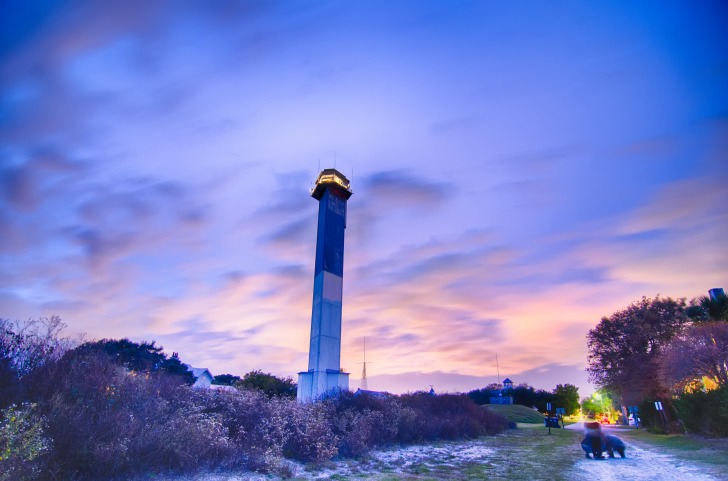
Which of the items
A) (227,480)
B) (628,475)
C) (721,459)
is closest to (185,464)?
(227,480)

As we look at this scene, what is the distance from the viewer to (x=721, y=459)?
14805mm

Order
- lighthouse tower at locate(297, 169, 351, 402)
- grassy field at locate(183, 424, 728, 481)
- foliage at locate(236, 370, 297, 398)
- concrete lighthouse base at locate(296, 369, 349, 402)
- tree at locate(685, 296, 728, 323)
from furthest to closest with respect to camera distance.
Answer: foliage at locate(236, 370, 297, 398) < lighthouse tower at locate(297, 169, 351, 402) < concrete lighthouse base at locate(296, 369, 349, 402) < tree at locate(685, 296, 728, 323) < grassy field at locate(183, 424, 728, 481)

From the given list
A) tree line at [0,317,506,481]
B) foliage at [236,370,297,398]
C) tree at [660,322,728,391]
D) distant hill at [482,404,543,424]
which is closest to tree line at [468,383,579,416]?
distant hill at [482,404,543,424]

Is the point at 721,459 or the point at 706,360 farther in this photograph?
the point at 706,360

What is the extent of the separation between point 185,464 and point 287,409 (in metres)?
5.73

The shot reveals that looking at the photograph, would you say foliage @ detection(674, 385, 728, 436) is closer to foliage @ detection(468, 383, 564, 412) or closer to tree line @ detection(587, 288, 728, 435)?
tree line @ detection(587, 288, 728, 435)

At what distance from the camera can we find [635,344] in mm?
37312

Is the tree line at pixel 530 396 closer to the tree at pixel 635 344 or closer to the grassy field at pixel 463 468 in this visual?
the tree at pixel 635 344

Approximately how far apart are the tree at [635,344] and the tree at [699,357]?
7.68 m

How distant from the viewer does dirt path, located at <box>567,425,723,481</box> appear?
11.9 m

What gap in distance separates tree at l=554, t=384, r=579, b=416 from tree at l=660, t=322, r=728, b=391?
67515mm

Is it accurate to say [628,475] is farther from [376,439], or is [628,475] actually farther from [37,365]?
[37,365]

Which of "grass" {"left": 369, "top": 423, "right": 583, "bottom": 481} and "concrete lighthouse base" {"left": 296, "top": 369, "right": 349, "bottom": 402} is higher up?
"concrete lighthouse base" {"left": 296, "top": 369, "right": 349, "bottom": 402}

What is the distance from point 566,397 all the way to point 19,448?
104794 mm
